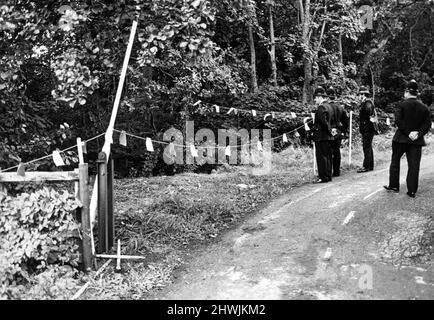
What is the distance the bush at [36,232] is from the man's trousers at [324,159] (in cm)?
591

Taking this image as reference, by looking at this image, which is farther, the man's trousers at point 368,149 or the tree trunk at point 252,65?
the tree trunk at point 252,65

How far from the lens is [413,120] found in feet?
26.1

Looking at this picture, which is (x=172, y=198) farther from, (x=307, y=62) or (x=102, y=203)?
(x=307, y=62)

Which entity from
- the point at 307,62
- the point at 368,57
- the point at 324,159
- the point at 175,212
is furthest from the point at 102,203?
the point at 368,57

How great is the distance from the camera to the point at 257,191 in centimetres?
992

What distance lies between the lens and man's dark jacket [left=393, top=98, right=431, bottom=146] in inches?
312

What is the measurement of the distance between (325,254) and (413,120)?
327cm

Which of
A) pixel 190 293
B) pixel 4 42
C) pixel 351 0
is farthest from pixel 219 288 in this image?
pixel 351 0

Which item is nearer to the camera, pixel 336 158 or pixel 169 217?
pixel 169 217

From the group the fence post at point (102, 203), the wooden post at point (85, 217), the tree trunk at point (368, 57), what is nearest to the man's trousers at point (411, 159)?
the fence post at point (102, 203)

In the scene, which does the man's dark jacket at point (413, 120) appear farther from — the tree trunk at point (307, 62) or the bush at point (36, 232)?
the tree trunk at point (307, 62)

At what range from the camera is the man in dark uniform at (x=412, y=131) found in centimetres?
793

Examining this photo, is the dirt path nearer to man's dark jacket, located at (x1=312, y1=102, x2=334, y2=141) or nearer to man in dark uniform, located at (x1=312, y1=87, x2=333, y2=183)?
man in dark uniform, located at (x1=312, y1=87, x2=333, y2=183)

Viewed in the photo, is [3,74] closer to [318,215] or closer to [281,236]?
[281,236]
